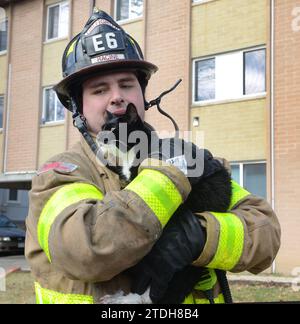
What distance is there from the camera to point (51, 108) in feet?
51.6

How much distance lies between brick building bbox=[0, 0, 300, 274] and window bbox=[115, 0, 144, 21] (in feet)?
0.09

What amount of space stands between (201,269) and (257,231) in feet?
0.82

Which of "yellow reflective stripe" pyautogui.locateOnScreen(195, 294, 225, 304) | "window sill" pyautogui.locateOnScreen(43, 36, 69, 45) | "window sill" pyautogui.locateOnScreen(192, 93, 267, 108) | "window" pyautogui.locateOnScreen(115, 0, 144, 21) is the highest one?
"window" pyautogui.locateOnScreen(115, 0, 144, 21)

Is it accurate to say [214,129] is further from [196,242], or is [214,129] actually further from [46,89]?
[196,242]

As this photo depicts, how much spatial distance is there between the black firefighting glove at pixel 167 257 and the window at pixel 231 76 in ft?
32.7

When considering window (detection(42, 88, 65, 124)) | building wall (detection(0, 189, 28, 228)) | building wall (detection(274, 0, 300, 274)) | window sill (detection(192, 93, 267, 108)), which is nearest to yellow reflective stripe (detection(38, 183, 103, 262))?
building wall (detection(274, 0, 300, 274))

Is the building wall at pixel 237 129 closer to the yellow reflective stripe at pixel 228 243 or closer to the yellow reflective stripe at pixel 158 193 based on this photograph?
the yellow reflective stripe at pixel 228 243

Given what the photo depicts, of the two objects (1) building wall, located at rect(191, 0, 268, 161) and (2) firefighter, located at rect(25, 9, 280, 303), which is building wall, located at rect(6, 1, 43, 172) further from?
(2) firefighter, located at rect(25, 9, 280, 303)

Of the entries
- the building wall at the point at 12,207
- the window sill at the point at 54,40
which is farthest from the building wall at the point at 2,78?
the building wall at the point at 12,207

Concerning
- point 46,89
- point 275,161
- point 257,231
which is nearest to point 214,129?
point 275,161

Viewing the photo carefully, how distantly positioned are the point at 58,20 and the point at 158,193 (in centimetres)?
1543

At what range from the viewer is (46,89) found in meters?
15.9

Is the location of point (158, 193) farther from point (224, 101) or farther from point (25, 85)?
point (25, 85)

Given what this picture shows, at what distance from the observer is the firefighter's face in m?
1.94
